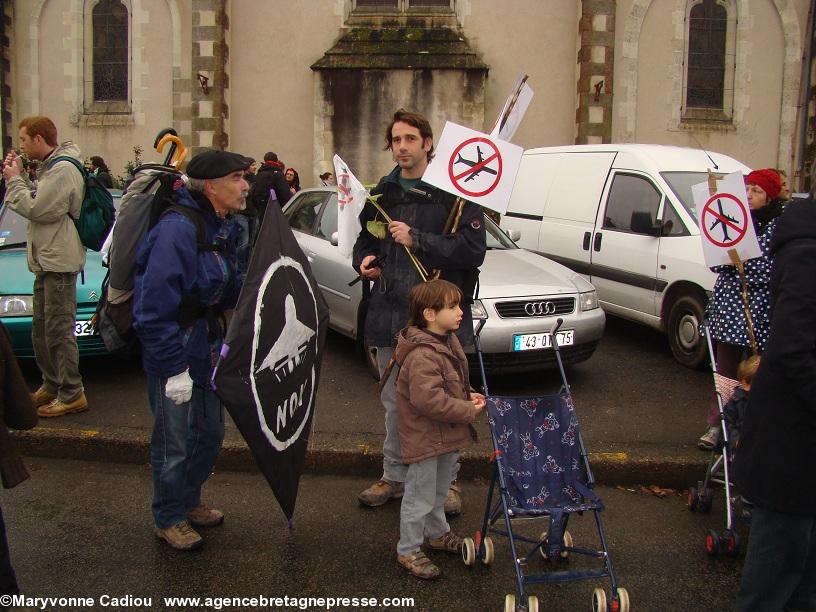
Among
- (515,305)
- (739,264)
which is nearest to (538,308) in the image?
(515,305)

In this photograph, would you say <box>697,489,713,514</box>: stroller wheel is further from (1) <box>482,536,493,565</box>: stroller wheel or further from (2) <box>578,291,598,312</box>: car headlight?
(2) <box>578,291,598,312</box>: car headlight

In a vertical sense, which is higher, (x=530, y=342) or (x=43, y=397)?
(x=530, y=342)

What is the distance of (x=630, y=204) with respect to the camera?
7969mm

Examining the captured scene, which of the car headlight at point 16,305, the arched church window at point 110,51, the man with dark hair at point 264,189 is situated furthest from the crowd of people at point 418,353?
the arched church window at point 110,51

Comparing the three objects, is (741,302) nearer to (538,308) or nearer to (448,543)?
(538,308)

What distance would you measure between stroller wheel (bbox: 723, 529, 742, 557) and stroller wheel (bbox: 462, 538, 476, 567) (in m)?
1.29

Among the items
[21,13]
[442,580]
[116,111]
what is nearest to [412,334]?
[442,580]

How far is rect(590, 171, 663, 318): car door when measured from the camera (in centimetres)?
762

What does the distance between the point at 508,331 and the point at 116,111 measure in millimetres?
14857

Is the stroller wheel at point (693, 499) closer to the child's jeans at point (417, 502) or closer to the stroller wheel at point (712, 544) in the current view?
the stroller wheel at point (712, 544)

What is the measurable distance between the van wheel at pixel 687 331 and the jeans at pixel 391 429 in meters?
3.73

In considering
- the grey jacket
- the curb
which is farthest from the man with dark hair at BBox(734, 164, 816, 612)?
the grey jacket

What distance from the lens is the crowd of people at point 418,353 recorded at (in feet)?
8.89

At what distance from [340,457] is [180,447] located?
1.46 meters
